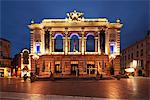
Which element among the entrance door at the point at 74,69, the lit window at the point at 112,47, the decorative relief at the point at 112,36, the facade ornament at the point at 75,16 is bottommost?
the entrance door at the point at 74,69

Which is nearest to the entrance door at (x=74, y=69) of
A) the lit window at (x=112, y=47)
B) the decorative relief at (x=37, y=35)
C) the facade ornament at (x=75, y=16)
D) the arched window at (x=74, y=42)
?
the arched window at (x=74, y=42)

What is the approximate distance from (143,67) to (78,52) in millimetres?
16817

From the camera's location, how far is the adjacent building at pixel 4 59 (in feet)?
232

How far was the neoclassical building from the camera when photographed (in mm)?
56719

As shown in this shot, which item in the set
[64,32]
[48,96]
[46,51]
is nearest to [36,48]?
[46,51]

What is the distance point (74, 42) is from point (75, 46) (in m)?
0.88

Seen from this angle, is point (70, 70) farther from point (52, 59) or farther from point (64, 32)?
point (64, 32)

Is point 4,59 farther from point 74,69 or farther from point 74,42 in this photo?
point 74,69

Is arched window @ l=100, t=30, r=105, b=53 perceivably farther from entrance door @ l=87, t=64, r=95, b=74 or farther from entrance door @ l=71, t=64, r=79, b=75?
entrance door @ l=71, t=64, r=79, b=75

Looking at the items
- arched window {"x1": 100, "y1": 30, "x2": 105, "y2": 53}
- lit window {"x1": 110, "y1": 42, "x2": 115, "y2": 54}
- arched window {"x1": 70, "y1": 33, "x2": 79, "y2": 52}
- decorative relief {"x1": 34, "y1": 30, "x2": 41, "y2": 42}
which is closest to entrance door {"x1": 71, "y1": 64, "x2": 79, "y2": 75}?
arched window {"x1": 70, "y1": 33, "x2": 79, "y2": 52}

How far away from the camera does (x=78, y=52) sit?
58.1 m

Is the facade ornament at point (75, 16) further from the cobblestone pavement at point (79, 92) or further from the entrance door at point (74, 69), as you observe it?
the cobblestone pavement at point (79, 92)

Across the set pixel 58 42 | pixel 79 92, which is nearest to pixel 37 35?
pixel 58 42

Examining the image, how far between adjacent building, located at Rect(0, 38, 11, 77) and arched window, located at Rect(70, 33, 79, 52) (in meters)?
20.6
